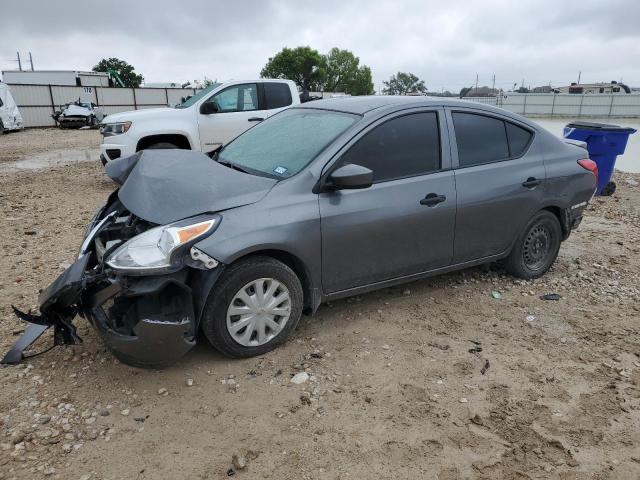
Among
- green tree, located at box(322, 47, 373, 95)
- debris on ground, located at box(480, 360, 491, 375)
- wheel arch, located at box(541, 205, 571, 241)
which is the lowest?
debris on ground, located at box(480, 360, 491, 375)

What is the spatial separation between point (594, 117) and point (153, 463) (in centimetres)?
3178

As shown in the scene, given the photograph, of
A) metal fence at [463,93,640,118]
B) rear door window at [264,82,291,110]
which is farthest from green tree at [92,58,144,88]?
rear door window at [264,82,291,110]

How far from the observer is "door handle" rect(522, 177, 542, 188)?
14.6 feet

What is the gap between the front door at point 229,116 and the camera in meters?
8.61

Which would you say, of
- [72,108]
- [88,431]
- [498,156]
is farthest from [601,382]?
[72,108]

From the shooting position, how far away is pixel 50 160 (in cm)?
1320

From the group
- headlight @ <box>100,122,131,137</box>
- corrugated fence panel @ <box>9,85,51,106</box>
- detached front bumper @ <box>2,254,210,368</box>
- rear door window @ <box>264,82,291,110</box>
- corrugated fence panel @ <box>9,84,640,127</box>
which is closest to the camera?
detached front bumper @ <box>2,254,210,368</box>

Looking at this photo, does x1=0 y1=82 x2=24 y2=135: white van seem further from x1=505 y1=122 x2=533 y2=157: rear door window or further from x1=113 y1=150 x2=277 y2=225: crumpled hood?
x1=505 y1=122 x2=533 y2=157: rear door window

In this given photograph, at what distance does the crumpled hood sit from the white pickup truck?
402cm

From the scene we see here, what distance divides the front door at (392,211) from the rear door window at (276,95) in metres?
5.75

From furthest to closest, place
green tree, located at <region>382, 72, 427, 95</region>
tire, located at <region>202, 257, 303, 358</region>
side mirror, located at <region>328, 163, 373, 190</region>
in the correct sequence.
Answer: green tree, located at <region>382, 72, 427, 95</region>, side mirror, located at <region>328, 163, 373, 190</region>, tire, located at <region>202, 257, 303, 358</region>

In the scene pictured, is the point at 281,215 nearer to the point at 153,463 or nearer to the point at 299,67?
the point at 153,463

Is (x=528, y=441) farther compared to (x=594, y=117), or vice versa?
(x=594, y=117)

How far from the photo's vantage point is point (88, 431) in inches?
108
